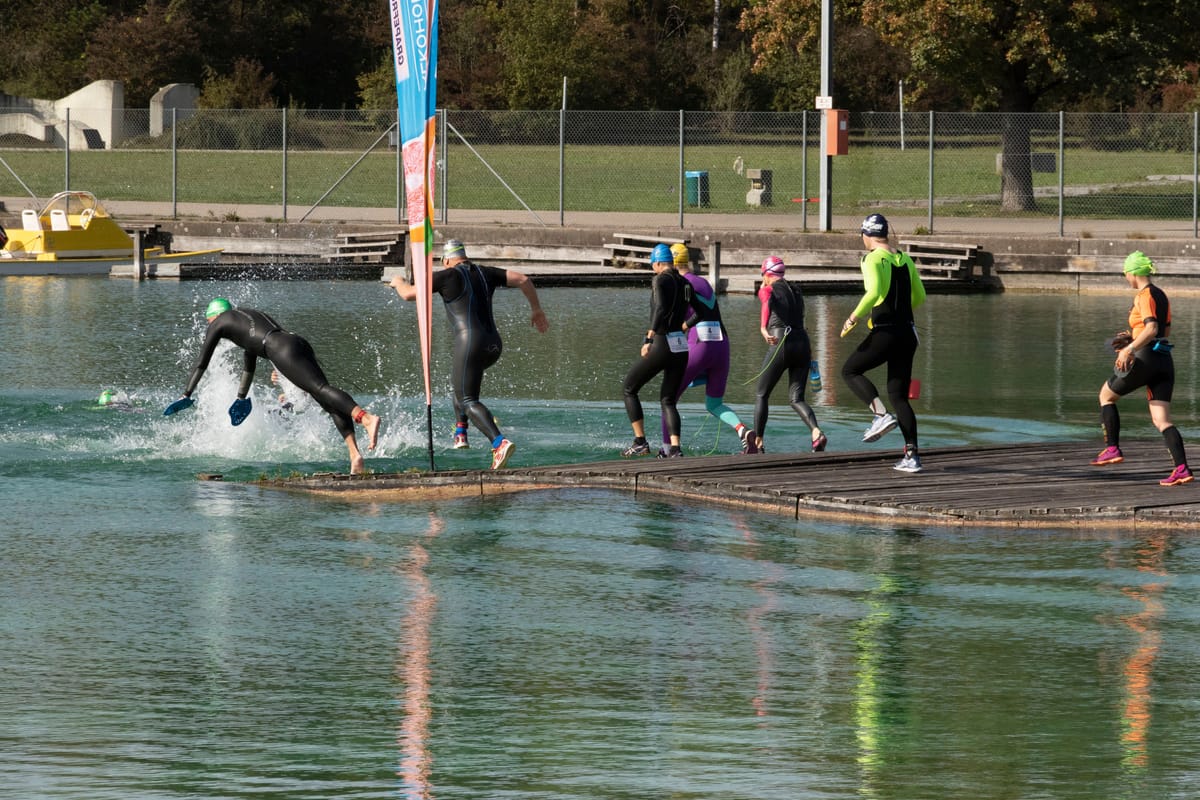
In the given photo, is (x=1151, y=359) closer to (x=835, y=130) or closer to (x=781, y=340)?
(x=781, y=340)

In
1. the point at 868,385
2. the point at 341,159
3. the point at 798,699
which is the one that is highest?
the point at 341,159

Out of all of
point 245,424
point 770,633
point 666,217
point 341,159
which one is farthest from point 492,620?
point 341,159

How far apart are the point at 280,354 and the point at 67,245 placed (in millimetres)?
18591

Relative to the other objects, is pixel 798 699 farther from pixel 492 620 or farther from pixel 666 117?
pixel 666 117

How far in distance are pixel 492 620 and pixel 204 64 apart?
57.3 m

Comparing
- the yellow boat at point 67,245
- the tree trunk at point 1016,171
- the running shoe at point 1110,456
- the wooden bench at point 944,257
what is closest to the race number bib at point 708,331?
the running shoe at point 1110,456

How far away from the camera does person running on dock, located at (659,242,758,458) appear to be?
14102mm

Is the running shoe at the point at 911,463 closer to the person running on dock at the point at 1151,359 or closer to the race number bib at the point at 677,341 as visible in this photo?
the person running on dock at the point at 1151,359

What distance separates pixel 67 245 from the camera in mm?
31062

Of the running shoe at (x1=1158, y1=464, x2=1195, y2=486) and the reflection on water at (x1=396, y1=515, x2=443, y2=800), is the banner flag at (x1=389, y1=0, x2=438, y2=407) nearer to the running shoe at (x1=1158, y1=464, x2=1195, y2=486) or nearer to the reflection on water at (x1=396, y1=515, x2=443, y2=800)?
the reflection on water at (x1=396, y1=515, x2=443, y2=800)

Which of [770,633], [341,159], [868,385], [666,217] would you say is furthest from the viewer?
[341,159]

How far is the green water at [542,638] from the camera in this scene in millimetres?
6918

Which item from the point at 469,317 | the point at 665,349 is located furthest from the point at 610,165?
the point at 665,349

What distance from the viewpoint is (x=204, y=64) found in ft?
209
